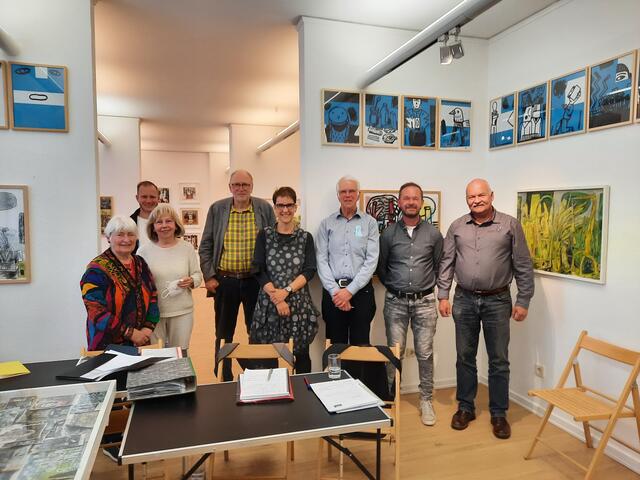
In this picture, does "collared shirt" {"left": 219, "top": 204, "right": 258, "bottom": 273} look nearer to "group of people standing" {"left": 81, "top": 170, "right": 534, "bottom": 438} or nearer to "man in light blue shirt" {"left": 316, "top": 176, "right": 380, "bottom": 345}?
"group of people standing" {"left": 81, "top": 170, "right": 534, "bottom": 438}

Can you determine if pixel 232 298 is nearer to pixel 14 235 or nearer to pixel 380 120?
pixel 14 235

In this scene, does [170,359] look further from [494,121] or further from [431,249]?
[494,121]

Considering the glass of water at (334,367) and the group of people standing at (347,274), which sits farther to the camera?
the group of people standing at (347,274)

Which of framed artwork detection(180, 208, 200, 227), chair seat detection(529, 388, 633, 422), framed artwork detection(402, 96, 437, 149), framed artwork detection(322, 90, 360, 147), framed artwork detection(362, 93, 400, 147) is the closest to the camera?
chair seat detection(529, 388, 633, 422)

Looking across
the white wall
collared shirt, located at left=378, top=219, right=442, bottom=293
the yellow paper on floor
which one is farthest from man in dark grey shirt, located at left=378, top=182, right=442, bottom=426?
the yellow paper on floor

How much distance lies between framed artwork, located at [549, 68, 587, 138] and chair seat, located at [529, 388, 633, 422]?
176 centimetres

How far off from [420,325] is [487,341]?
1.62ft

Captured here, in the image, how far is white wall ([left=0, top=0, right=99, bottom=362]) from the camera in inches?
117

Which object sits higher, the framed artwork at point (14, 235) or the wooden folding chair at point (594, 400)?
the framed artwork at point (14, 235)

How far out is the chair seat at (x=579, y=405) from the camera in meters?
2.43

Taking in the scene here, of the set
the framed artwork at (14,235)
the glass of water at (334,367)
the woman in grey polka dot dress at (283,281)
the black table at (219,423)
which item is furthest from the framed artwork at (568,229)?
the framed artwork at (14,235)

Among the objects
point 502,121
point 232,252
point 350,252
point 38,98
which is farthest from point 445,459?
point 38,98

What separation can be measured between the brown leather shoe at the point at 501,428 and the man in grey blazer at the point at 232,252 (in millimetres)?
1933

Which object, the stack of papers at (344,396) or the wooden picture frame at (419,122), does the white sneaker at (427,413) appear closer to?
the stack of papers at (344,396)
